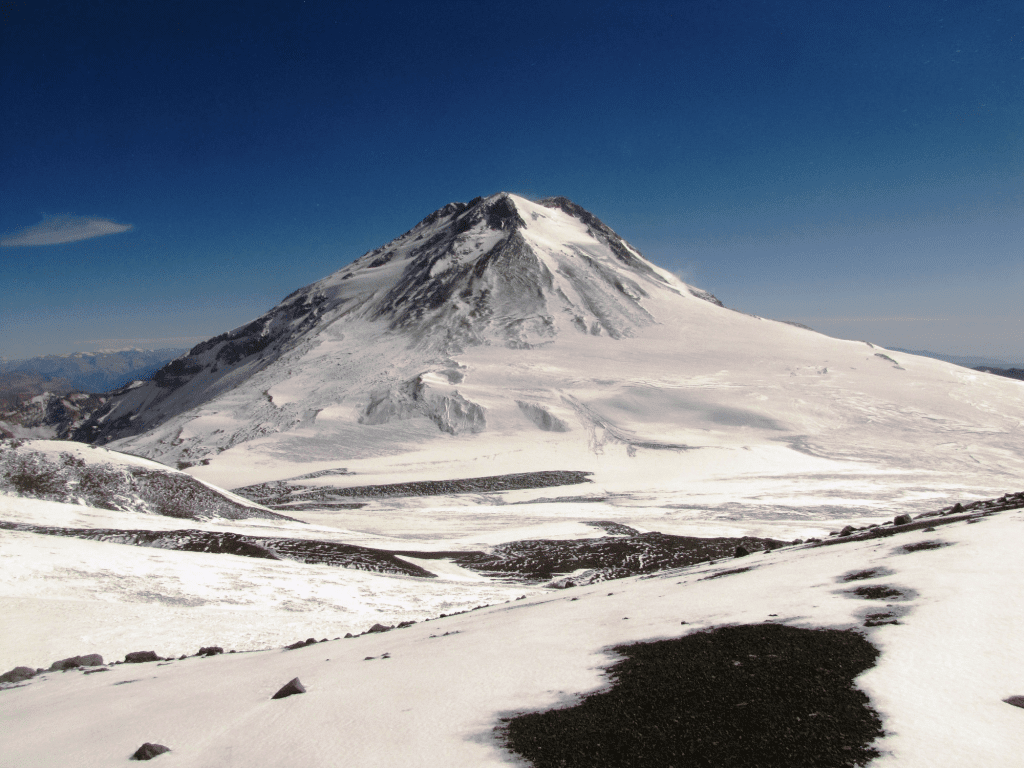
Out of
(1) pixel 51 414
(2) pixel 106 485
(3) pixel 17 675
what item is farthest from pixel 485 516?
(1) pixel 51 414

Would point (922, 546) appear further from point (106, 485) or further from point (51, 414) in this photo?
point (51, 414)

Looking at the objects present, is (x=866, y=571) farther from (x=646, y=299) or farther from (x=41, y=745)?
(x=646, y=299)

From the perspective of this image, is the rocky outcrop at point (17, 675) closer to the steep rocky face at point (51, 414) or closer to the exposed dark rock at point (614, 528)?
the exposed dark rock at point (614, 528)

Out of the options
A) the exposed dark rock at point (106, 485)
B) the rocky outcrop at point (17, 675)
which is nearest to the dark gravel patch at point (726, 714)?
the rocky outcrop at point (17, 675)

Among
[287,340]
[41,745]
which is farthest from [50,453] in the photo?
[287,340]

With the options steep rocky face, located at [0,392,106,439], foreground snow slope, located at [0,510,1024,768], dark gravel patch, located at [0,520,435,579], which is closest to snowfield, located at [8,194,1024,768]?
foreground snow slope, located at [0,510,1024,768]

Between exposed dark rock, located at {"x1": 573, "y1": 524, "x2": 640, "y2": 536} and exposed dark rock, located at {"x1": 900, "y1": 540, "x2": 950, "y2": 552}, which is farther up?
exposed dark rock, located at {"x1": 900, "y1": 540, "x2": 950, "y2": 552}

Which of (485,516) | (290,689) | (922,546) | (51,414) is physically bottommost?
(485,516)

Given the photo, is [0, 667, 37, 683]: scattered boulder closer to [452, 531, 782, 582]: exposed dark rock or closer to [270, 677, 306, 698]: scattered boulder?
[270, 677, 306, 698]: scattered boulder
